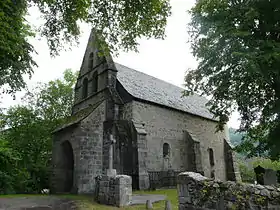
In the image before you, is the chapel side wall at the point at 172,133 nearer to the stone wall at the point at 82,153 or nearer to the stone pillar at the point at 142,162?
the stone pillar at the point at 142,162

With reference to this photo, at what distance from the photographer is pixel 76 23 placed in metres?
8.88

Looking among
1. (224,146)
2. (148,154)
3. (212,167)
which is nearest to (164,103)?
(148,154)

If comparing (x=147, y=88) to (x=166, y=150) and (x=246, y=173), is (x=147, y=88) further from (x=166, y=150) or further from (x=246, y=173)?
(x=246, y=173)

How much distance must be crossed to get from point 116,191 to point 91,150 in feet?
19.6

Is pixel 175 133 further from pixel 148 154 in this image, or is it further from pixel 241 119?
pixel 241 119

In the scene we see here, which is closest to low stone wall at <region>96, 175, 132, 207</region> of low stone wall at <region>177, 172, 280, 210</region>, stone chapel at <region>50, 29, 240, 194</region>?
low stone wall at <region>177, 172, 280, 210</region>

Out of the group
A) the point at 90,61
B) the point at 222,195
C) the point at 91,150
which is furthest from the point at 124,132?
the point at 222,195

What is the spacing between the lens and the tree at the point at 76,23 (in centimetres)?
781

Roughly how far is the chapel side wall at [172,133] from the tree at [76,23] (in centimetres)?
737

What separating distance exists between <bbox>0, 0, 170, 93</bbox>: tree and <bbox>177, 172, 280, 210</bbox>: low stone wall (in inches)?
234

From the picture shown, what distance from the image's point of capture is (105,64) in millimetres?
16844

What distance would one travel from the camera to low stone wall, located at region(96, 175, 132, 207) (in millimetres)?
7805

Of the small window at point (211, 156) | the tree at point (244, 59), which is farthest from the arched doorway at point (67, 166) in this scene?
the small window at point (211, 156)

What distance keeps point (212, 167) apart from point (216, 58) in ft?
46.5
